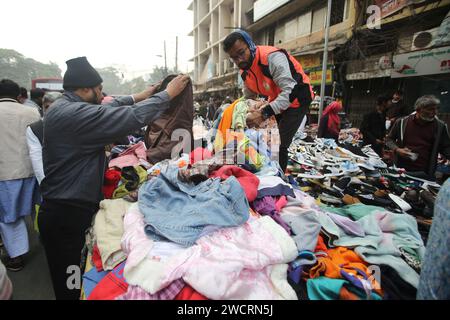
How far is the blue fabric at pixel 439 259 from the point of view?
786 mm

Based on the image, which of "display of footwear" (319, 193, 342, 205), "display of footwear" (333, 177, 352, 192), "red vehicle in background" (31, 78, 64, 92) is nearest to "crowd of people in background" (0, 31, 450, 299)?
"display of footwear" (333, 177, 352, 192)

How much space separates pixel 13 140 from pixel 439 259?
3.45m

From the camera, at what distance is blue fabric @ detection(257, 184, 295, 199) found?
147 cm

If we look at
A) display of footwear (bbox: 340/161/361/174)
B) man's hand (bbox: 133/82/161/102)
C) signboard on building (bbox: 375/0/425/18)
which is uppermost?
signboard on building (bbox: 375/0/425/18)

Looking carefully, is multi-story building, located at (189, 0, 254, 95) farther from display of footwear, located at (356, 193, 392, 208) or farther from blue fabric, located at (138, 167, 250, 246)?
blue fabric, located at (138, 167, 250, 246)

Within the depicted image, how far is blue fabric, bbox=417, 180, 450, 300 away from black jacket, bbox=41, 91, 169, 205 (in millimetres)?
1593

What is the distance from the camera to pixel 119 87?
72.2m

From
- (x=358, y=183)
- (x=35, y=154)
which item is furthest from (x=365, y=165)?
(x=35, y=154)

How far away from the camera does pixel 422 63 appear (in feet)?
21.3

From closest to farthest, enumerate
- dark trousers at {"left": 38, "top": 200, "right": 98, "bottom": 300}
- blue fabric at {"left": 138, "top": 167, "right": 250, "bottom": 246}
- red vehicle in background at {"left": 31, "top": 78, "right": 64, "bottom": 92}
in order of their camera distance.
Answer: blue fabric at {"left": 138, "top": 167, "right": 250, "bottom": 246}, dark trousers at {"left": 38, "top": 200, "right": 98, "bottom": 300}, red vehicle in background at {"left": 31, "top": 78, "right": 64, "bottom": 92}

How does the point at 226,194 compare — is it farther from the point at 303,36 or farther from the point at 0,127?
the point at 303,36

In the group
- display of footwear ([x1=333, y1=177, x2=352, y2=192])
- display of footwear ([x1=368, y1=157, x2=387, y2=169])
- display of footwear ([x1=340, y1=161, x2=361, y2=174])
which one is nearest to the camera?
display of footwear ([x1=333, y1=177, x2=352, y2=192])

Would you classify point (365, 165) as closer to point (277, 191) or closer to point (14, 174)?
point (277, 191)
